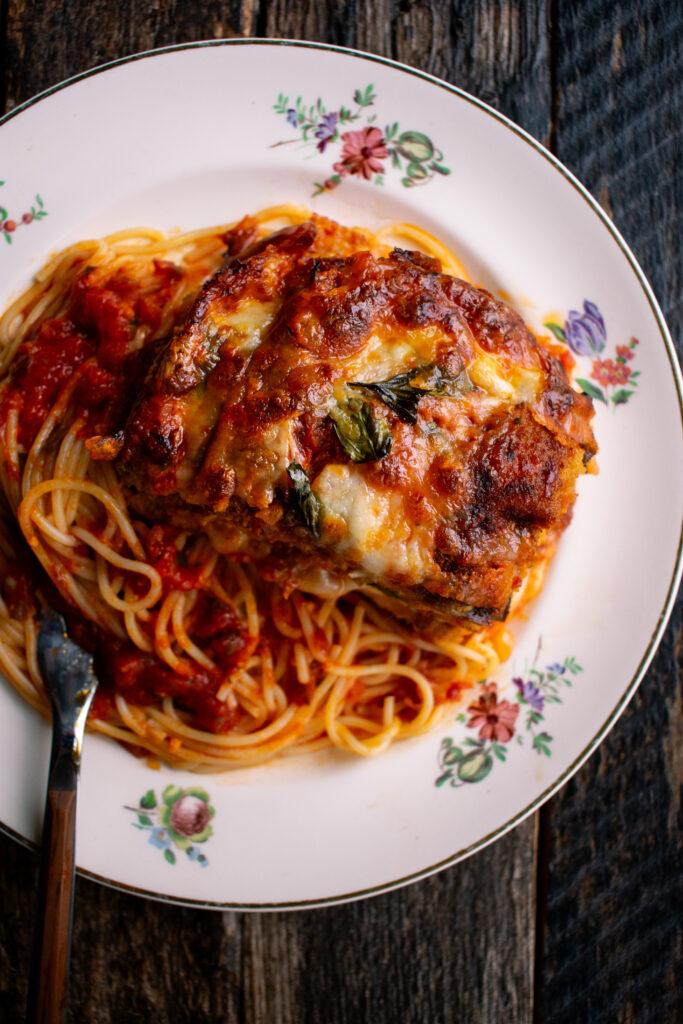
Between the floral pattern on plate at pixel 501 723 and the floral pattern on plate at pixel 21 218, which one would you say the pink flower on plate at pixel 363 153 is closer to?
the floral pattern on plate at pixel 21 218

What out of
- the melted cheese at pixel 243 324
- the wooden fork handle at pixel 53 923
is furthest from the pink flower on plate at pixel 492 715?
the melted cheese at pixel 243 324

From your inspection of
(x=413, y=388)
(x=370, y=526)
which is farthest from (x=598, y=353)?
(x=370, y=526)

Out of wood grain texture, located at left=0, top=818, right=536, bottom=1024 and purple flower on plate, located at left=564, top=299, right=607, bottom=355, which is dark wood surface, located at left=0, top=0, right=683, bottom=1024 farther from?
purple flower on plate, located at left=564, top=299, right=607, bottom=355

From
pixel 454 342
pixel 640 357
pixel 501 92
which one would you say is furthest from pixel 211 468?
pixel 501 92

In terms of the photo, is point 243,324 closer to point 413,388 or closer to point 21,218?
point 413,388

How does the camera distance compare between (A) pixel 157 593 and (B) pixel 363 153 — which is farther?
(B) pixel 363 153

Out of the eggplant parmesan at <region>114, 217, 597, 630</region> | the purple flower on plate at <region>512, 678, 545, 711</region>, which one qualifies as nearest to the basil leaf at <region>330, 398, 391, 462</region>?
the eggplant parmesan at <region>114, 217, 597, 630</region>
